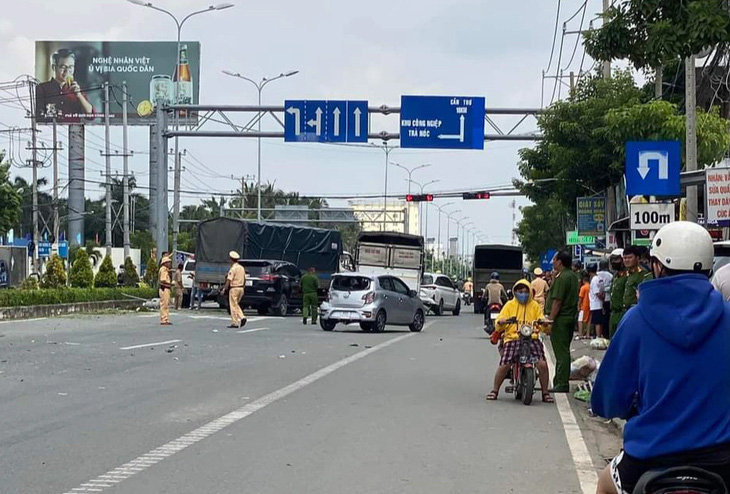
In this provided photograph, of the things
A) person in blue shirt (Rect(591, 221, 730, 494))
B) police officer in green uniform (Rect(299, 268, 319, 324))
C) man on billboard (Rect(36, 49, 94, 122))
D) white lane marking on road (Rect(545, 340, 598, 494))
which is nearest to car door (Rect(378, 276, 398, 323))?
police officer in green uniform (Rect(299, 268, 319, 324))

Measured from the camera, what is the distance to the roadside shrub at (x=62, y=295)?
3072 cm

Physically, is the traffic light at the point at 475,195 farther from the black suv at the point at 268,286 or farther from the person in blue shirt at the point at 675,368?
the person in blue shirt at the point at 675,368

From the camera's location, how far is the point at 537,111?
116 ft

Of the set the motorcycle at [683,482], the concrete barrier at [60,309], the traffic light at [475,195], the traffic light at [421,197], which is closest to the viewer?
the motorcycle at [683,482]

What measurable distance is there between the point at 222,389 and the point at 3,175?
37.7 m

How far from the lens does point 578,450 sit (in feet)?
31.7

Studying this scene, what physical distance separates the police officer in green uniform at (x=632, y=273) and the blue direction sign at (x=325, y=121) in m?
21.0

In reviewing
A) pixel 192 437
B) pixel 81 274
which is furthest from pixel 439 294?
pixel 192 437

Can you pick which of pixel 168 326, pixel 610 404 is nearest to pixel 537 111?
pixel 168 326

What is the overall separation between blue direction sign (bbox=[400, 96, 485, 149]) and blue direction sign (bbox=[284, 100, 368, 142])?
1458 millimetres

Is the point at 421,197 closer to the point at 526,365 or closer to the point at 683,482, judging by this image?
the point at 526,365

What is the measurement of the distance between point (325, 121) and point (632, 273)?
Result: 71.7 ft

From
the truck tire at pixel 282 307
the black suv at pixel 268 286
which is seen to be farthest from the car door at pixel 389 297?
the truck tire at pixel 282 307

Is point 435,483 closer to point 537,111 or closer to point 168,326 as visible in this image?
point 168,326
